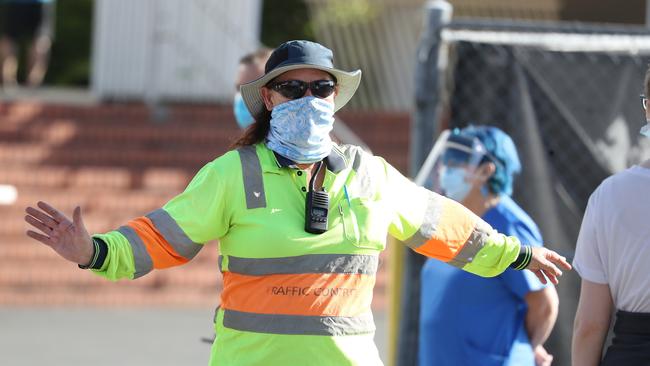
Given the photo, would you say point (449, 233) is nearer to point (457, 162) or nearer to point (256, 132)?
point (256, 132)

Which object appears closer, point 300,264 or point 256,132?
point 300,264

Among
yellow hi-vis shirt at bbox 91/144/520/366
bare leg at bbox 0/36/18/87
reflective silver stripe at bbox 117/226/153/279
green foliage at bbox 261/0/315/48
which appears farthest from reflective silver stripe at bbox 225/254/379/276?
green foliage at bbox 261/0/315/48

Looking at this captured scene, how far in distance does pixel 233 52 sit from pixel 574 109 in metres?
8.82

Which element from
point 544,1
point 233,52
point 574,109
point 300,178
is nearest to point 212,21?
point 233,52

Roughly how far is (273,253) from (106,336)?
641 centimetres

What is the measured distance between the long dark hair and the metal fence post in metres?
2.00

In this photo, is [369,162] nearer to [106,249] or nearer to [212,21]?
[106,249]

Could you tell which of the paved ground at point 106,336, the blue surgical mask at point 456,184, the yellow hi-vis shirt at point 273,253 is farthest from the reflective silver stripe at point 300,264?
the paved ground at point 106,336

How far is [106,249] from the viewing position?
348 cm

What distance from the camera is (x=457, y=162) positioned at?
518cm

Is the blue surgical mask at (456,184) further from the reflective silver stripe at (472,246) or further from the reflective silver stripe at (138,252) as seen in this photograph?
the reflective silver stripe at (138,252)

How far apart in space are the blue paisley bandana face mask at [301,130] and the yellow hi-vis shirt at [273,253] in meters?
0.04

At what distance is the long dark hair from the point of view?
3.83 meters

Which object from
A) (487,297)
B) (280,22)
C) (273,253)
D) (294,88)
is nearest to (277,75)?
(294,88)
